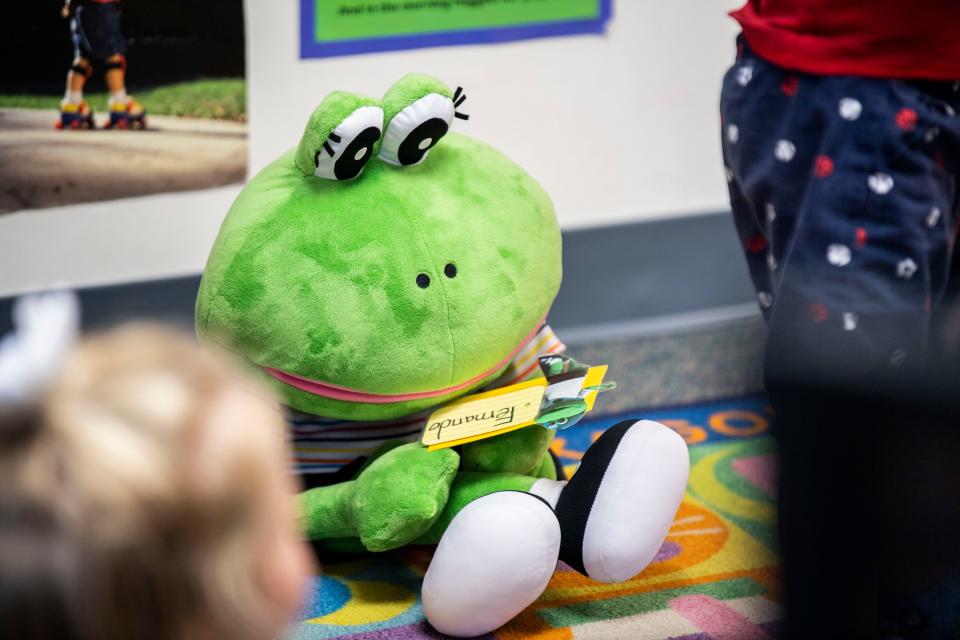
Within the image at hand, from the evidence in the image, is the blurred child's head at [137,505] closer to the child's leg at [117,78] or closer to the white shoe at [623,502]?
the white shoe at [623,502]

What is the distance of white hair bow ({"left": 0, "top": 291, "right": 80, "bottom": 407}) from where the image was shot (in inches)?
18.7

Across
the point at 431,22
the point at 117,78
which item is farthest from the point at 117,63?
the point at 431,22

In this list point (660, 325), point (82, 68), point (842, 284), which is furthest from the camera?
point (660, 325)

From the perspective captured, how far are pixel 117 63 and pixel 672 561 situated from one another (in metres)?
0.82

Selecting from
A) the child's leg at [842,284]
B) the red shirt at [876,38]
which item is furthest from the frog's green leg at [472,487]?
the red shirt at [876,38]

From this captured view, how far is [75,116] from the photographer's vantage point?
4.15 feet

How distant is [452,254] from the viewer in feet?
3.26

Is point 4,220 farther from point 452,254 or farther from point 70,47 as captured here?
point 452,254

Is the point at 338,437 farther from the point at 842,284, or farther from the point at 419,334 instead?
the point at 842,284

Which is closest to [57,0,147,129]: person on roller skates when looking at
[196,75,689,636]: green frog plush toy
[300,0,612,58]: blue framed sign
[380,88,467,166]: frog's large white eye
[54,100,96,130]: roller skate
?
[54,100,96,130]: roller skate

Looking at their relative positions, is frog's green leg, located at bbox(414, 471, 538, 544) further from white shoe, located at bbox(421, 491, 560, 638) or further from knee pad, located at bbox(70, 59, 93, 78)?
knee pad, located at bbox(70, 59, 93, 78)

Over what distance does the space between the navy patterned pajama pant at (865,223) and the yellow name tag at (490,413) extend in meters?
0.24

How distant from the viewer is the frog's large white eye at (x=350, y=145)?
0.96 meters

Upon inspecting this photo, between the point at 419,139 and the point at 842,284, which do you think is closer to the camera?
the point at 842,284
